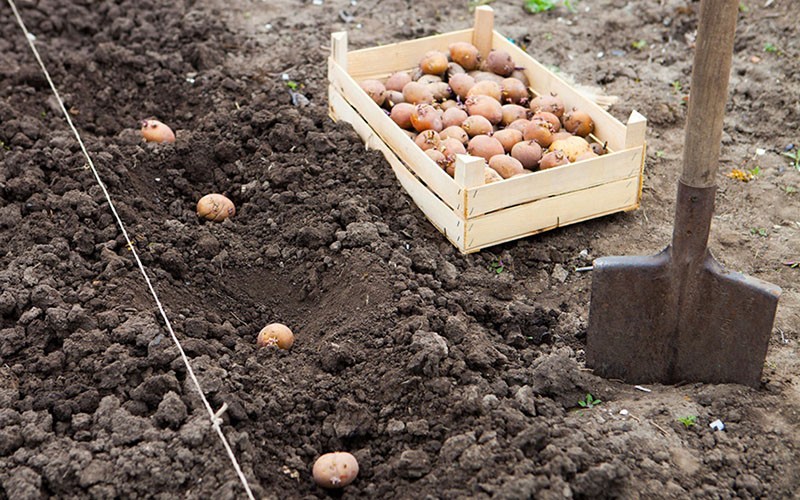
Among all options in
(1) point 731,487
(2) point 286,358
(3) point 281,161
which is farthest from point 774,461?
(3) point 281,161

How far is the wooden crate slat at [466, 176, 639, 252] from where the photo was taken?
13.7 ft

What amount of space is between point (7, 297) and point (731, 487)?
2.74m

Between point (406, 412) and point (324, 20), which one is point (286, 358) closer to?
point (406, 412)

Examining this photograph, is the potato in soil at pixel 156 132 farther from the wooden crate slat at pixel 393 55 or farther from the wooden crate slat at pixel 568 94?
the wooden crate slat at pixel 568 94

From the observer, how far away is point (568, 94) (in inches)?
191

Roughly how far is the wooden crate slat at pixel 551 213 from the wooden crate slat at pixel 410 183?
0.09 metres

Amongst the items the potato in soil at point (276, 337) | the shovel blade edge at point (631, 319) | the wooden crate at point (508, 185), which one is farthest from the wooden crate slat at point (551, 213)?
the potato in soil at point (276, 337)

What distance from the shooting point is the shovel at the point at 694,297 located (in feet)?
10.2

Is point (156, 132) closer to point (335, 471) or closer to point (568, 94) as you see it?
point (568, 94)

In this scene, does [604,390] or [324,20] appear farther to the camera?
[324,20]

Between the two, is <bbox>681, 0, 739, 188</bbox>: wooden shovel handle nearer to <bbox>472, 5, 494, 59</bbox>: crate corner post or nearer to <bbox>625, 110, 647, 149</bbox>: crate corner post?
Answer: <bbox>625, 110, 647, 149</bbox>: crate corner post

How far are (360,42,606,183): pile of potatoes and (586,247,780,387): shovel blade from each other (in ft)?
3.22

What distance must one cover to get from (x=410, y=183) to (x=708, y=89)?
167 centimetres

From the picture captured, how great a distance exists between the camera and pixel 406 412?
3.29 metres
